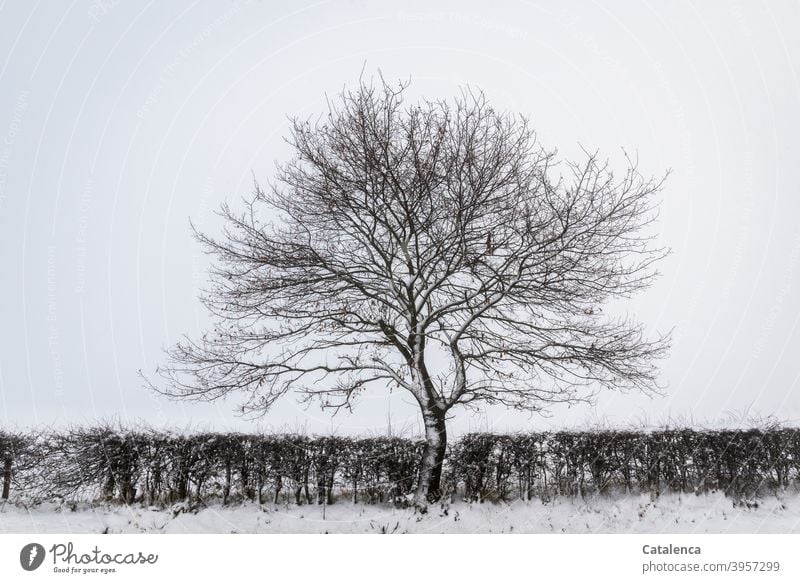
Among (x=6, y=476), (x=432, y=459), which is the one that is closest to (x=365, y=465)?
(x=432, y=459)

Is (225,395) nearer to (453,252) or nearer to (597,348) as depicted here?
(453,252)

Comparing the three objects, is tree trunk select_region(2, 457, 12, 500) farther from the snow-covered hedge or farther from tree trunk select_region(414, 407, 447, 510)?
tree trunk select_region(414, 407, 447, 510)

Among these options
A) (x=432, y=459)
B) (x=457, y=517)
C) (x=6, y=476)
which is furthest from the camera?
(x=432, y=459)

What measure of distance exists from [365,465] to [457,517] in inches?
63.5

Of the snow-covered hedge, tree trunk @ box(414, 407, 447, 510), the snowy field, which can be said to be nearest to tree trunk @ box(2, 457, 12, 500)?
the snow-covered hedge

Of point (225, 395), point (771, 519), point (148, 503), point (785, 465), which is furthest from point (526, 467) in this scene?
point (148, 503)

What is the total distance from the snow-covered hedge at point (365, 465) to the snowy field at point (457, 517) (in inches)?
8.6

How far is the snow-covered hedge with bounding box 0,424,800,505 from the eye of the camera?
7770 mm

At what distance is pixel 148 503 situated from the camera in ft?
25.3

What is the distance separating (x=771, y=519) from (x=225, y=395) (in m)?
8.35

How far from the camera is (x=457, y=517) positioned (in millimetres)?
7586

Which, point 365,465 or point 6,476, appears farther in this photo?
point 365,465

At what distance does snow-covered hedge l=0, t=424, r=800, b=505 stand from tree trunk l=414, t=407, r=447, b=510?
0.21m

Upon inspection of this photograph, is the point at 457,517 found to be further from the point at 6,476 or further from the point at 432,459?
the point at 6,476
